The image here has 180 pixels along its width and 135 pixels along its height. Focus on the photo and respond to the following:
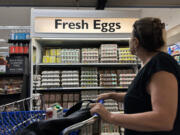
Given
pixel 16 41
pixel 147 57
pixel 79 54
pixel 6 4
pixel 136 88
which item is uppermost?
pixel 6 4

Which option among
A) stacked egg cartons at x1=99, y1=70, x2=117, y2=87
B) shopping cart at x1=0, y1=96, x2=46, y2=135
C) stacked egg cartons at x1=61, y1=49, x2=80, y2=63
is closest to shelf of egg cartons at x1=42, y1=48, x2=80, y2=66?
stacked egg cartons at x1=61, y1=49, x2=80, y2=63

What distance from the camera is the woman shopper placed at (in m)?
0.80

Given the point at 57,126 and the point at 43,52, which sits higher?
the point at 43,52

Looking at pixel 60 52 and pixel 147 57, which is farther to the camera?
pixel 60 52

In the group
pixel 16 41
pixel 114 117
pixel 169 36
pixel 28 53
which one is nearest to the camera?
pixel 114 117

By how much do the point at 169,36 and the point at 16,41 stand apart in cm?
599

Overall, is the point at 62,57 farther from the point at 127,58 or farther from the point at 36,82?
the point at 127,58

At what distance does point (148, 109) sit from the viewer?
942 mm

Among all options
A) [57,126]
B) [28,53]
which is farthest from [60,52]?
[57,126]

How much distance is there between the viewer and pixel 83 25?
3.14m

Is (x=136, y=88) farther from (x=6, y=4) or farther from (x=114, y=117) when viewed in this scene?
(x=6, y=4)

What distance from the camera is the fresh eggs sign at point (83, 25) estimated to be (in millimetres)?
3080

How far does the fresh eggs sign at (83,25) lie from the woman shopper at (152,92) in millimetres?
2222

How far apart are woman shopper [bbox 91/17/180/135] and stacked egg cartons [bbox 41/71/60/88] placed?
88.7 inches
